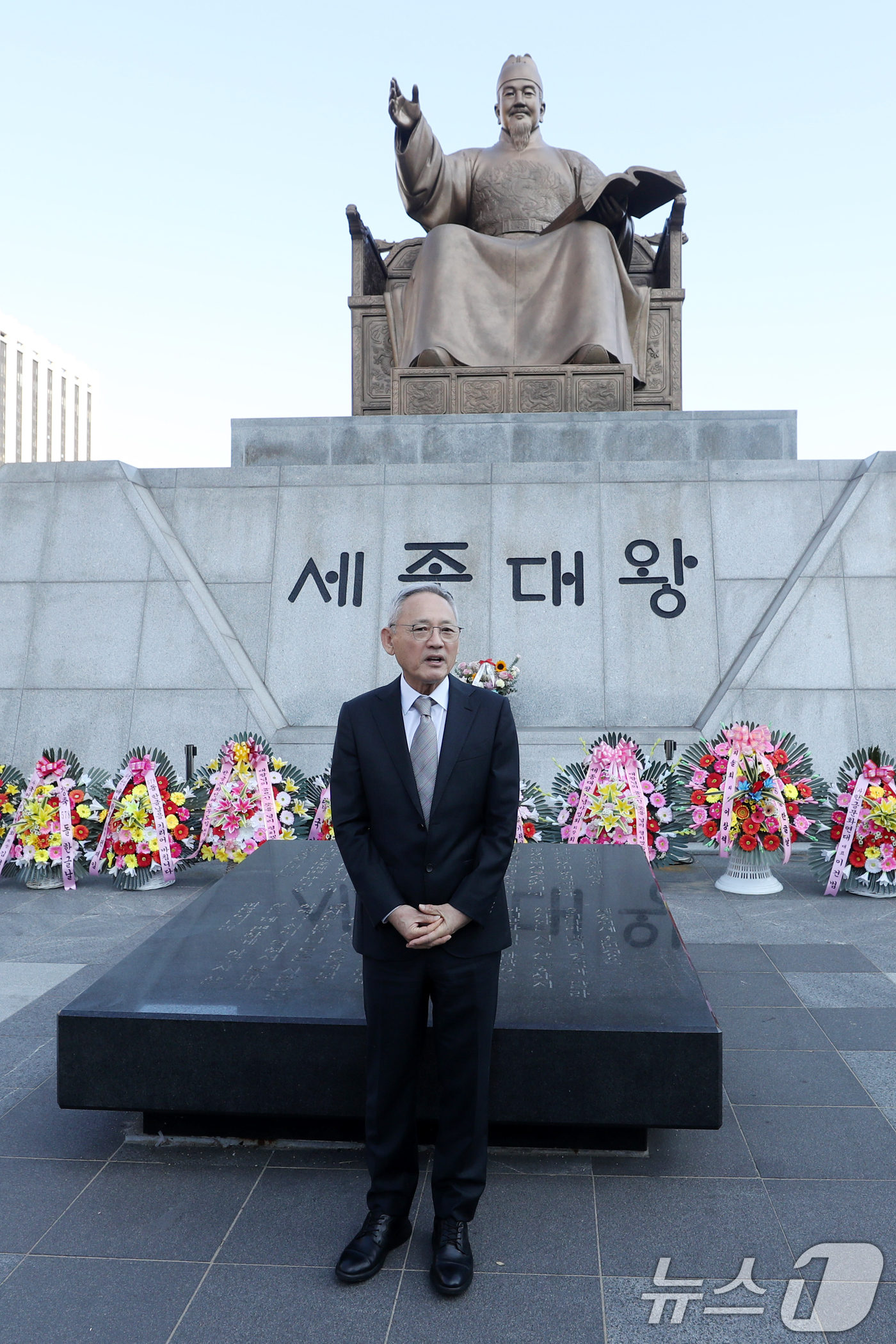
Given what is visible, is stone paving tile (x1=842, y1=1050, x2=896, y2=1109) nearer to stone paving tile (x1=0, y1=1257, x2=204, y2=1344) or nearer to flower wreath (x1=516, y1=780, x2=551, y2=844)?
stone paving tile (x1=0, y1=1257, x2=204, y2=1344)

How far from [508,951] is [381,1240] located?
118cm

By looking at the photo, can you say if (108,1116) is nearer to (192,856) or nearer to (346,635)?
(192,856)

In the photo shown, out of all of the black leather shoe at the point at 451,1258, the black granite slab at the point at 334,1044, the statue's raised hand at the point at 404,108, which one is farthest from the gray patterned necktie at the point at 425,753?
the statue's raised hand at the point at 404,108

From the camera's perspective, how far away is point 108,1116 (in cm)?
310

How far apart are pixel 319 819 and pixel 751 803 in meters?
2.52

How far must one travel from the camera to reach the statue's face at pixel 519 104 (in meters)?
10.0

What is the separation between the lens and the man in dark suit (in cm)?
230

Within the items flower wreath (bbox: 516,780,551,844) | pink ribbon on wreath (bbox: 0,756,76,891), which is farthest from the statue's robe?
pink ribbon on wreath (bbox: 0,756,76,891)

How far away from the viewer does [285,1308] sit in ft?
7.20

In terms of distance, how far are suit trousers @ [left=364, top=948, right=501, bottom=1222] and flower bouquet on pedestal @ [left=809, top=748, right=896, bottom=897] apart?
12.7 ft

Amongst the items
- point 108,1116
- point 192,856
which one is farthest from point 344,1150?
point 192,856

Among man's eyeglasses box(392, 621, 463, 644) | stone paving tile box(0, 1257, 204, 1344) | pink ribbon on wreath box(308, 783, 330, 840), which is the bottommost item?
stone paving tile box(0, 1257, 204, 1344)

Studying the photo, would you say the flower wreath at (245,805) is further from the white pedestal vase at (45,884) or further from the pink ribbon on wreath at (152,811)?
the white pedestal vase at (45,884)

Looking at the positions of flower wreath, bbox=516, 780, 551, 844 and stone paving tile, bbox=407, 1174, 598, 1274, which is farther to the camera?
flower wreath, bbox=516, 780, 551, 844
